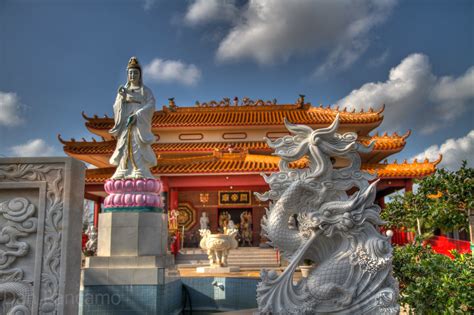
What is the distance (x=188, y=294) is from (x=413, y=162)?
40.0 feet

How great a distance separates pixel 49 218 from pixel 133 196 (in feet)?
9.90

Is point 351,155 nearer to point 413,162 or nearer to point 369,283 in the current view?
point 369,283

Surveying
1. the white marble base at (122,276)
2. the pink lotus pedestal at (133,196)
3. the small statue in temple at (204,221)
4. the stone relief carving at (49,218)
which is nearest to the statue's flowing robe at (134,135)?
the pink lotus pedestal at (133,196)

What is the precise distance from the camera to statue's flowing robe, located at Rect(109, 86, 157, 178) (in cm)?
743

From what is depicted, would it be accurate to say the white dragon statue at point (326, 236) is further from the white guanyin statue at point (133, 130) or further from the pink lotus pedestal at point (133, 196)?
the white guanyin statue at point (133, 130)

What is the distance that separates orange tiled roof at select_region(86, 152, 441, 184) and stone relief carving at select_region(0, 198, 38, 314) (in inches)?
472

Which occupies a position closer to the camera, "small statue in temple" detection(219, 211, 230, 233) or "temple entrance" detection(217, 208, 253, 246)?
"temple entrance" detection(217, 208, 253, 246)

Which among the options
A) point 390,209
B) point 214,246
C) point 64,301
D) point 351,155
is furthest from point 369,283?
point 214,246

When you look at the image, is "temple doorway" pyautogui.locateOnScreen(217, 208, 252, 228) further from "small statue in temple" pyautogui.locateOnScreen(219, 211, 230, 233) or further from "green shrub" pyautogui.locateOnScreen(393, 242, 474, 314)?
"green shrub" pyautogui.locateOnScreen(393, 242, 474, 314)

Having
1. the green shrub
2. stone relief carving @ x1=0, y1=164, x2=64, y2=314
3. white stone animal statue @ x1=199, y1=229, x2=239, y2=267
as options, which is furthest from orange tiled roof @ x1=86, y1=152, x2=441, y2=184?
stone relief carving @ x1=0, y1=164, x2=64, y2=314

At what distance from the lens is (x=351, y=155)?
5.05 m

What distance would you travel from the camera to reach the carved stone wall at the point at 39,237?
3963 mm

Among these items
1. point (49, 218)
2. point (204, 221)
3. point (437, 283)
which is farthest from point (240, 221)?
point (49, 218)

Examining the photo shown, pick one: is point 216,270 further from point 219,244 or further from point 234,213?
point 234,213
